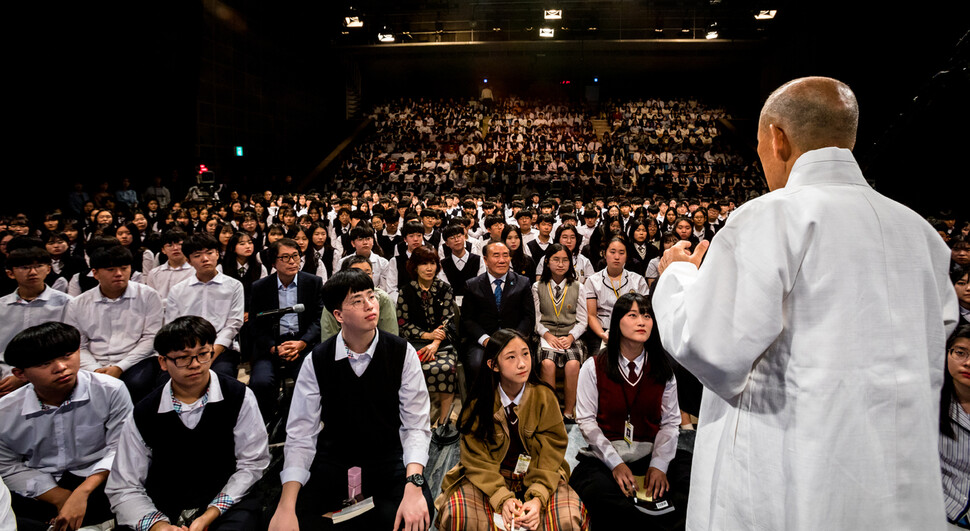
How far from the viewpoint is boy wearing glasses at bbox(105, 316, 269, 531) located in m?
1.78

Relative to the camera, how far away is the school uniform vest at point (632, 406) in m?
2.25

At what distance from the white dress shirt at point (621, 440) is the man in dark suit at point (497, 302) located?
1.10 meters

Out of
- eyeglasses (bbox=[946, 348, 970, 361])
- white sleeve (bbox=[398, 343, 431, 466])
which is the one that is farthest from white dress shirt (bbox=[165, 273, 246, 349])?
eyeglasses (bbox=[946, 348, 970, 361])

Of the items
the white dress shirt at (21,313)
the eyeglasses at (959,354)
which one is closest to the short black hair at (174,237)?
the white dress shirt at (21,313)

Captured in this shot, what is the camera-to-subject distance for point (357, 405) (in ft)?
6.64

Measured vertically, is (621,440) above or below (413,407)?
below

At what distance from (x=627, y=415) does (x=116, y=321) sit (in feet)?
10.9

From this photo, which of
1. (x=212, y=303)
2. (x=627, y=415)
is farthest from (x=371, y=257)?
(x=627, y=415)

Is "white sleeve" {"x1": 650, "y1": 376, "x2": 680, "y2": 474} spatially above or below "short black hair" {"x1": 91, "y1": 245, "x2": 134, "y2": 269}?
below

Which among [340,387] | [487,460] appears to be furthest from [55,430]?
[487,460]

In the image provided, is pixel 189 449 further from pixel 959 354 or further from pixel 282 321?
pixel 959 354

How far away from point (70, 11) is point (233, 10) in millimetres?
5126

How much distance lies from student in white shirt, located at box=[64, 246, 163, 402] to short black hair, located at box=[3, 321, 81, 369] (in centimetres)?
102

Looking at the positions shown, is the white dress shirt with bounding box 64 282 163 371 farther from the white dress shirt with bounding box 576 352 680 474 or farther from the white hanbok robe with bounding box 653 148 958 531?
the white hanbok robe with bounding box 653 148 958 531
